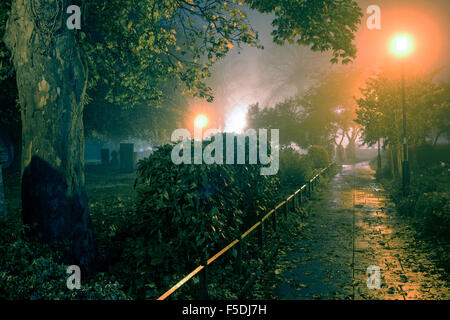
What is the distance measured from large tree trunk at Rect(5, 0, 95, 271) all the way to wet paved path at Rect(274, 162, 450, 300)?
4063 millimetres

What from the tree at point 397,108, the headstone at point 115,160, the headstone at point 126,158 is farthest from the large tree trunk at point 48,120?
the headstone at point 115,160

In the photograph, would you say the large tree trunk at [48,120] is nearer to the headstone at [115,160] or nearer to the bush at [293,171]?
the bush at [293,171]

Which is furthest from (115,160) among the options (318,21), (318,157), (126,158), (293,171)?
(318,21)

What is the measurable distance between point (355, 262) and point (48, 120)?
6890 millimetres

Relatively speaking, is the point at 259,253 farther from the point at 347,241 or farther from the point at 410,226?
the point at 410,226

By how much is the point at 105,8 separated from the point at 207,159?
578cm

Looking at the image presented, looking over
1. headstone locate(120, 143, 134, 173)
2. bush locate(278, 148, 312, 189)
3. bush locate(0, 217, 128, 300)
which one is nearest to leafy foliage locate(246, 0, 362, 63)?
bush locate(0, 217, 128, 300)

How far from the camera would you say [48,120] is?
18.4ft

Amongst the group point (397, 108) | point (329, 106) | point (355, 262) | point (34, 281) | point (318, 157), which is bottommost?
point (355, 262)

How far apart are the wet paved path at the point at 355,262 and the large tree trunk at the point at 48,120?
406 cm

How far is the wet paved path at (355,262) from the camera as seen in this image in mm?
5727

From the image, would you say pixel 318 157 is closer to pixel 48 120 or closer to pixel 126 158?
pixel 126 158

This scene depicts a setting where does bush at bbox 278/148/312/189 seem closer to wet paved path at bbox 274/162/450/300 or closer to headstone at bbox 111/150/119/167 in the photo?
wet paved path at bbox 274/162/450/300
